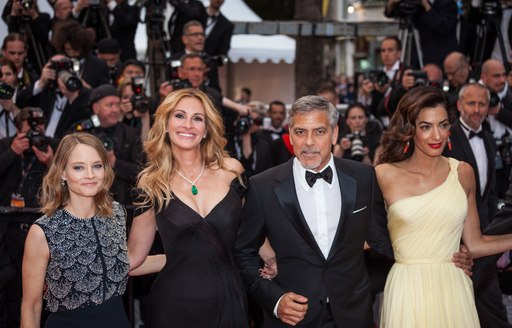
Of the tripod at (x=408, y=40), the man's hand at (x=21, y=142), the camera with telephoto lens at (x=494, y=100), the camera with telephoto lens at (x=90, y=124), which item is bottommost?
the man's hand at (x=21, y=142)

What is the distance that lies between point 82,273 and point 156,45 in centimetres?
561

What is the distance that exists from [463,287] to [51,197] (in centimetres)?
223

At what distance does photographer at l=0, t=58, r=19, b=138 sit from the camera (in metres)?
6.98

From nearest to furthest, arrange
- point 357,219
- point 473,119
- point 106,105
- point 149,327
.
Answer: point 357,219, point 149,327, point 473,119, point 106,105

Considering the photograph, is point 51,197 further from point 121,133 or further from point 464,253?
point 121,133

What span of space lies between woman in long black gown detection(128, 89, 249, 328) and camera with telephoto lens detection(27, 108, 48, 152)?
233 cm

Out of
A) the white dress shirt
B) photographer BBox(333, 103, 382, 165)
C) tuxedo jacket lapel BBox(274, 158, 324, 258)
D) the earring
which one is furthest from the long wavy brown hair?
photographer BBox(333, 103, 382, 165)

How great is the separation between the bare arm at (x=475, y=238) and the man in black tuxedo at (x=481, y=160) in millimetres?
883

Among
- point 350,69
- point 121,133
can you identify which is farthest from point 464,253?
point 350,69

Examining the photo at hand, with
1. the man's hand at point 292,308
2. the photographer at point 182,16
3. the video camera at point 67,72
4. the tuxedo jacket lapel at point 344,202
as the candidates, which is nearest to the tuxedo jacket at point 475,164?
the tuxedo jacket lapel at point 344,202

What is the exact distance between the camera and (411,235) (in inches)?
169

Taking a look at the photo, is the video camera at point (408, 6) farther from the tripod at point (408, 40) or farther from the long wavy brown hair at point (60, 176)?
the long wavy brown hair at point (60, 176)

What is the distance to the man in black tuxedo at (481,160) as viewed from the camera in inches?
212

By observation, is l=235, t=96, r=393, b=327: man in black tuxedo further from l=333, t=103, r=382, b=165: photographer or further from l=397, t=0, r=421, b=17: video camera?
l=397, t=0, r=421, b=17: video camera
